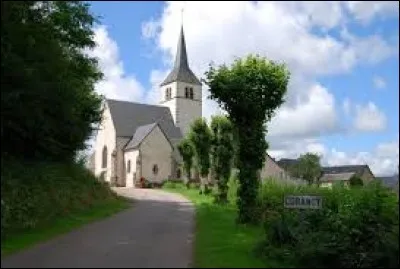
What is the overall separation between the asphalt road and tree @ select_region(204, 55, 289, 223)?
268 cm

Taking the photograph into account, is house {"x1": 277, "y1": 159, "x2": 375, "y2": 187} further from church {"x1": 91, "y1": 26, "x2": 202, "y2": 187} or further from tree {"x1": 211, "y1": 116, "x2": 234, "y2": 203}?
tree {"x1": 211, "y1": 116, "x2": 234, "y2": 203}

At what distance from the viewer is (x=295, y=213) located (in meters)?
21.2

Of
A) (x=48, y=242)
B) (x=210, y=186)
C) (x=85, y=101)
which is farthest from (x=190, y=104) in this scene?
(x=48, y=242)

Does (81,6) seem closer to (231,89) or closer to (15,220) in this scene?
(231,89)

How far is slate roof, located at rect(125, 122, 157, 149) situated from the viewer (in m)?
78.0

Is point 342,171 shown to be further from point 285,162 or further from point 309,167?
point 309,167

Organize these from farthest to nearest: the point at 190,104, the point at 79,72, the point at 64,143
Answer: the point at 190,104 < the point at 79,72 < the point at 64,143

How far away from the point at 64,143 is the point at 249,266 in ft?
56.6

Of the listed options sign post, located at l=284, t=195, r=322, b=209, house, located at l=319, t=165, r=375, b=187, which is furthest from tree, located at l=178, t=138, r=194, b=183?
house, located at l=319, t=165, r=375, b=187

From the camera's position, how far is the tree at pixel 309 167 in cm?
9369

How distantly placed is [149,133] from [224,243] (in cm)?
6024

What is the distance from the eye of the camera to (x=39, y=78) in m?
21.7

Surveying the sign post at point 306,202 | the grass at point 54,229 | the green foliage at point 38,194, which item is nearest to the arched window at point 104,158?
the green foliage at point 38,194

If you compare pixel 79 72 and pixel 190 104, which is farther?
pixel 190 104
